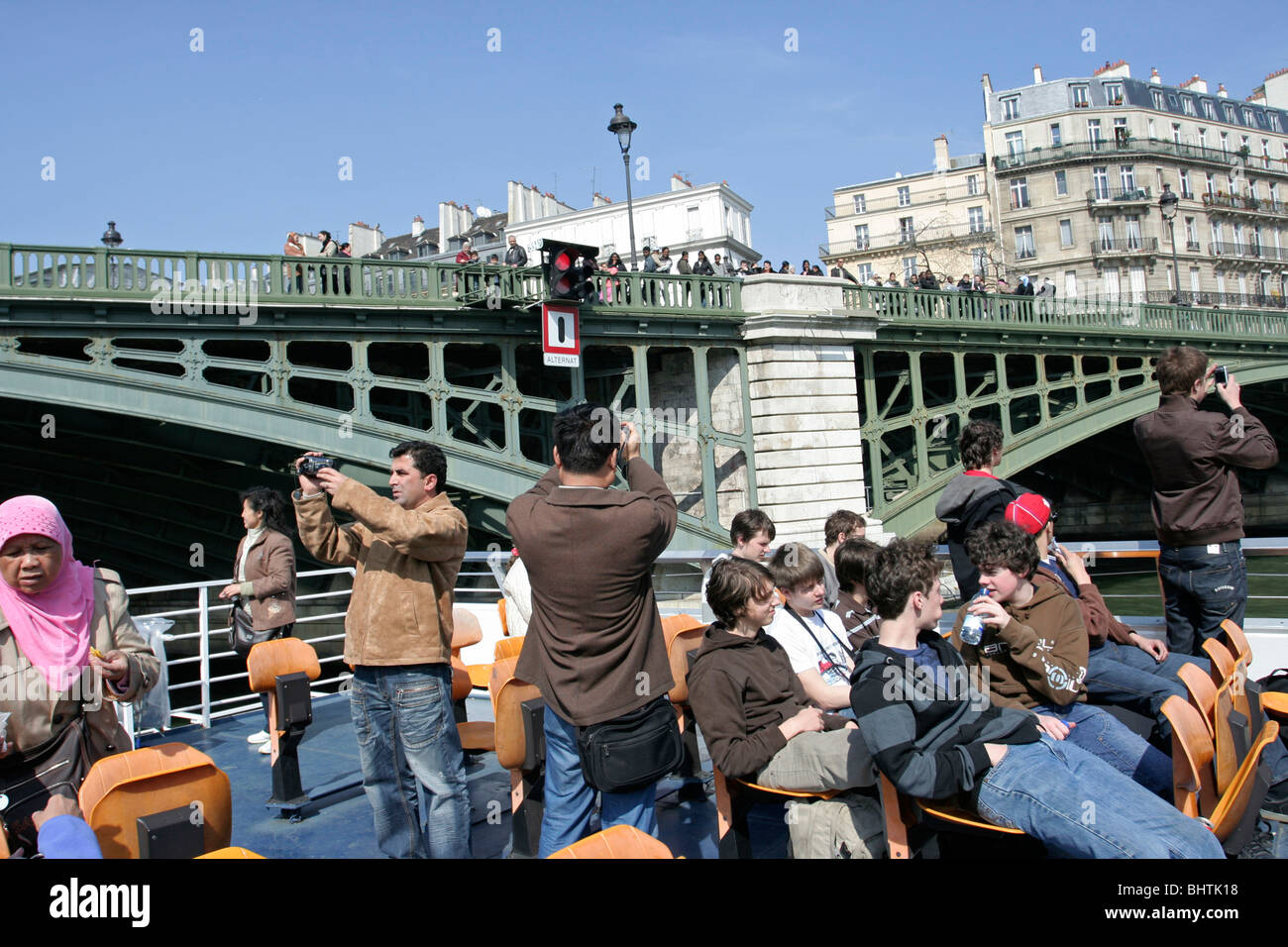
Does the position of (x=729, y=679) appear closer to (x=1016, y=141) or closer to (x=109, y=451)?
(x=109, y=451)

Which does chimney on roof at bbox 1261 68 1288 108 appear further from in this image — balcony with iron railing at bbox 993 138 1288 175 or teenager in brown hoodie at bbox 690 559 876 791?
teenager in brown hoodie at bbox 690 559 876 791

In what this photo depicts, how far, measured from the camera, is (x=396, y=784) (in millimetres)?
3932

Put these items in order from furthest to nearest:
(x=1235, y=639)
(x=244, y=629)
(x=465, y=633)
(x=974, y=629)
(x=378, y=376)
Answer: (x=378, y=376)
(x=244, y=629)
(x=465, y=633)
(x=1235, y=639)
(x=974, y=629)

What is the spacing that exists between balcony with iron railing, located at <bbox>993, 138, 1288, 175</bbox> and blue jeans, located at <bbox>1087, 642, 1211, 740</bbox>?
5665 cm

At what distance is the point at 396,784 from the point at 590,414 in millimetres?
1813

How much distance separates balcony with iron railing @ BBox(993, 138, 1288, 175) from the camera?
5409 cm

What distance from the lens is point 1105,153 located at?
176 ft

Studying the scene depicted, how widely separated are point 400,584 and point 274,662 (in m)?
1.58

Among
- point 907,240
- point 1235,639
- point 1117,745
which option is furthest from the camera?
point 907,240

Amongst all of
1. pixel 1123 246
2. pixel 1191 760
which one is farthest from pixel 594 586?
pixel 1123 246

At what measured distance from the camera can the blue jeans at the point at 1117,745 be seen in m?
3.52

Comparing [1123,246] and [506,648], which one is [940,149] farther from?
[506,648]
